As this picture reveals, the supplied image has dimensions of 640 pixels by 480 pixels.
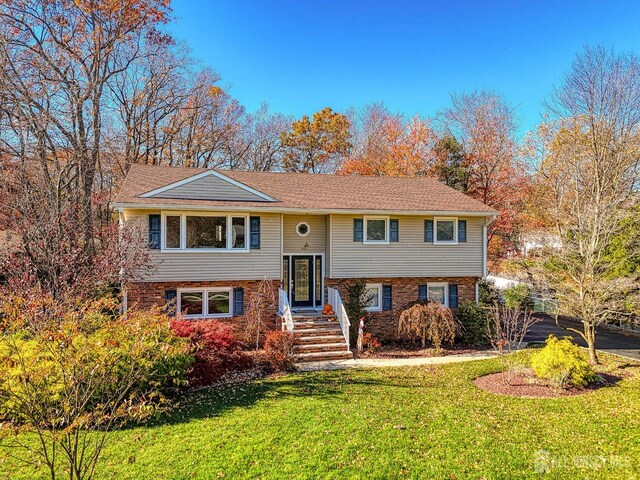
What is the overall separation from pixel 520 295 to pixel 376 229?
1094 cm

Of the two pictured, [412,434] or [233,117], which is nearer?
[412,434]

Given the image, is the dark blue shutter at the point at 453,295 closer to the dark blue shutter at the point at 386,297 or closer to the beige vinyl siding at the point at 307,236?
the dark blue shutter at the point at 386,297

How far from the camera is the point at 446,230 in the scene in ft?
51.1

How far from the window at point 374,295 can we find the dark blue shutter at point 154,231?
8.39m

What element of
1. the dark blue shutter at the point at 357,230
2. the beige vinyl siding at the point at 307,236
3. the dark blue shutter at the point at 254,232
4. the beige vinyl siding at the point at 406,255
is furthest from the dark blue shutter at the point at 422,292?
the dark blue shutter at the point at 254,232

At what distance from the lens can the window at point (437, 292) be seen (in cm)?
1554

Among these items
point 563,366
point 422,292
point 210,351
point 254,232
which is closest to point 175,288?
point 254,232

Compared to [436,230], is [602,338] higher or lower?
lower

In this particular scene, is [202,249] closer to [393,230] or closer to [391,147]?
[393,230]

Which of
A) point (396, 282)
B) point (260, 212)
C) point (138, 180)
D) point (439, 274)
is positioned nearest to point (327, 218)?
point (260, 212)

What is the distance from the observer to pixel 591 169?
18.3 m

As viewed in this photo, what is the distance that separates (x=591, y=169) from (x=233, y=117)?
25542mm

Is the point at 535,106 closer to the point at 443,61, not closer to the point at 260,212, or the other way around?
the point at 443,61

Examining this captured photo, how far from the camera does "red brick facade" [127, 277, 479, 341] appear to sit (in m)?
12.9
